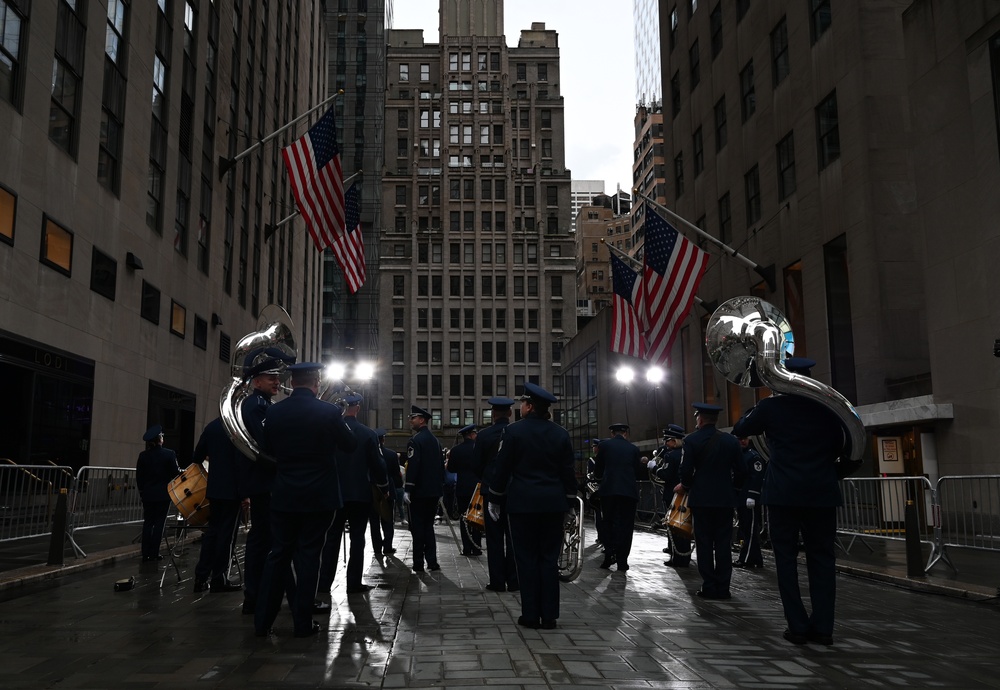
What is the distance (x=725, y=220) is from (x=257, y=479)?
25.6 meters

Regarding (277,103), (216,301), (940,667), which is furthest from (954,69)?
(277,103)

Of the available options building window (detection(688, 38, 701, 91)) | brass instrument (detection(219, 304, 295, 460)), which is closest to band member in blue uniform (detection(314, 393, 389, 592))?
brass instrument (detection(219, 304, 295, 460))

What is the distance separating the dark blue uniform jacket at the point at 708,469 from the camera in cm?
1006

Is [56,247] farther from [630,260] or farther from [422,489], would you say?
[630,260]

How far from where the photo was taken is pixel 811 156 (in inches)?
943

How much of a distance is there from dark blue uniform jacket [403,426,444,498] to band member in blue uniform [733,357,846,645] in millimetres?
5425

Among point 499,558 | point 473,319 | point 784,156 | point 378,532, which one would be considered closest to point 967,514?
point 499,558

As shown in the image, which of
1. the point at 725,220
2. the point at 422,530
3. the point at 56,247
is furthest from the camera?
the point at 725,220

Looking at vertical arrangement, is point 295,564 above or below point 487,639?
above

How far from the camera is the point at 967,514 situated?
1159cm

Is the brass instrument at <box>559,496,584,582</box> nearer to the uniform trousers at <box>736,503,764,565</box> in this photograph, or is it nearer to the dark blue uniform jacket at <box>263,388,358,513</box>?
the dark blue uniform jacket at <box>263,388,358,513</box>

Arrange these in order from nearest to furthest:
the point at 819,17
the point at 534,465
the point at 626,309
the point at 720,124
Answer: the point at 534,465 < the point at 819,17 < the point at 626,309 < the point at 720,124

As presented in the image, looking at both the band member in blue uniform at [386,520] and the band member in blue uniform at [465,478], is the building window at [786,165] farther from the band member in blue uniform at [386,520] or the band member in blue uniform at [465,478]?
the band member in blue uniform at [386,520]

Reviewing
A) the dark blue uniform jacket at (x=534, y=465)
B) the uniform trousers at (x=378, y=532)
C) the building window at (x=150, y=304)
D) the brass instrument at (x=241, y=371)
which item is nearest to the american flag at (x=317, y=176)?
the building window at (x=150, y=304)
